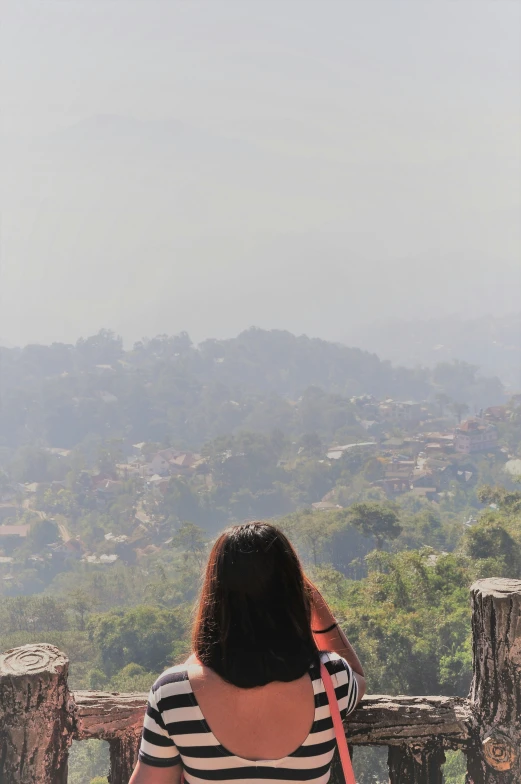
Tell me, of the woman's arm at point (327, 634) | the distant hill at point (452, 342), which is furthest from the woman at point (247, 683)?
the distant hill at point (452, 342)

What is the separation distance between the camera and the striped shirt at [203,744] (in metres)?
1.04

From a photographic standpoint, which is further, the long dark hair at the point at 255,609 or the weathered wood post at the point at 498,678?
the weathered wood post at the point at 498,678

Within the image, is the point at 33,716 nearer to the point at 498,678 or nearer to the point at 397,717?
the point at 397,717

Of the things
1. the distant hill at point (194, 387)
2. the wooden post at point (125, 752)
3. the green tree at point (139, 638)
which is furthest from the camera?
the distant hill at point (194, 387)

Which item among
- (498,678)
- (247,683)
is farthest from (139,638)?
(247,683)

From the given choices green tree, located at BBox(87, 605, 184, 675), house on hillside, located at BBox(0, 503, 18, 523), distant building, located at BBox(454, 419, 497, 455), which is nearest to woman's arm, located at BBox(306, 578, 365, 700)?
green tree, located at BBox(87, 605, 184, 675)

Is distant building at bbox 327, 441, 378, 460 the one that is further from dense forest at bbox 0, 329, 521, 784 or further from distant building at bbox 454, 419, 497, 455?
distant building at bbox 454, 419, 497, 455

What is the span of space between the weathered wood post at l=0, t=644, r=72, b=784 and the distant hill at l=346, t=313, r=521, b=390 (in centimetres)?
10827

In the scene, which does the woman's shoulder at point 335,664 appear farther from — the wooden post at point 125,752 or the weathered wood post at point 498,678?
the wooden post at point 125,752

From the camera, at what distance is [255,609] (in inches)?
41.1

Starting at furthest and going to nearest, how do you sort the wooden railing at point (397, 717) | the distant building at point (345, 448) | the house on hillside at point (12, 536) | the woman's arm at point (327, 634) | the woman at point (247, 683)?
the distant building at point (345, 448) < the house on hillside at point (12, 536) < the wooden railing at point (397, 717) < the woman's arm at point (327, 634) < the woman at point (247, 683)

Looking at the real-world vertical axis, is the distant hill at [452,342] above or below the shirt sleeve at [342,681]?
above

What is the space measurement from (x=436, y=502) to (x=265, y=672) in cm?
4507

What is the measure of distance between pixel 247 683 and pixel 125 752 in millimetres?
559
